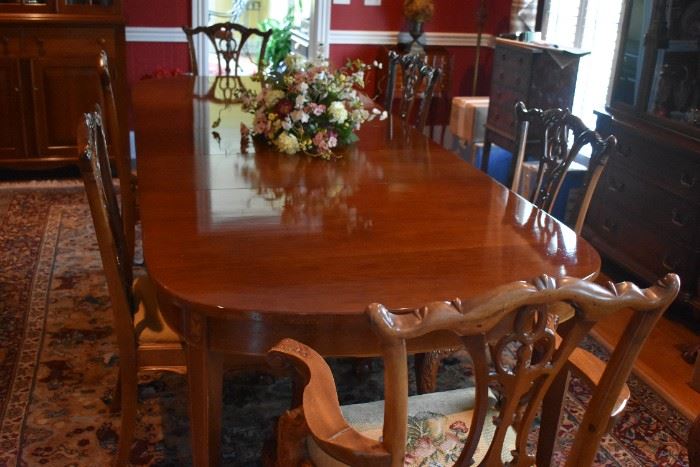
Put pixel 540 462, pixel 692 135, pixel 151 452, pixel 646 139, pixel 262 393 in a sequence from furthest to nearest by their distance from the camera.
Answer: pixel 646 139
pixel 692 135
pixel 262 393
pixel 151 452
pixel 540 462

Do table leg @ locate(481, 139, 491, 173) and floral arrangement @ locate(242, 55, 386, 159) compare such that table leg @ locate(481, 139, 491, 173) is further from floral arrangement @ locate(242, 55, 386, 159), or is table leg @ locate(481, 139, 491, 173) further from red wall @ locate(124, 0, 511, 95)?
floral arrangement @ locate(242, 55, 386, 159)

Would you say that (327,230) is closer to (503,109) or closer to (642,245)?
(642,245)

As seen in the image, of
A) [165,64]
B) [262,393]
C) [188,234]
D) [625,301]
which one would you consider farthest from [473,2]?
[625,301]

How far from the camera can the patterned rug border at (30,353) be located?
87.7 inches

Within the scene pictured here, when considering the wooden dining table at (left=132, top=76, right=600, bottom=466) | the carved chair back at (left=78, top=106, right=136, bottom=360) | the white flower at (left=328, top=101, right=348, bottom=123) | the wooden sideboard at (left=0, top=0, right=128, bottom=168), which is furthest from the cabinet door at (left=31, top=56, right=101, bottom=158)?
the carved chair back at (left=78, top=106, right=136, bottom=360)

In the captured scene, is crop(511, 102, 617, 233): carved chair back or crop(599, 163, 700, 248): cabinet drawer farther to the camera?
crop(599, 163, 700, 248): cabinet drawer

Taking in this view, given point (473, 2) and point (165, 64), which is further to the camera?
point (473, 2)

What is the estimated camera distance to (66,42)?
4363 millimetres

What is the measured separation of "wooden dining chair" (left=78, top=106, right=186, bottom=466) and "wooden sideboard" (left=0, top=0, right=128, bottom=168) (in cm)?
229

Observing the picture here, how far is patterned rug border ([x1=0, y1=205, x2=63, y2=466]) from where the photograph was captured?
223 centimetres

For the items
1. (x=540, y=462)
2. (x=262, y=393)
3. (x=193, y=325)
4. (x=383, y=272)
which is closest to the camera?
(x=193, y=325)

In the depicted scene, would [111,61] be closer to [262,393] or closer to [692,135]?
[262,393]

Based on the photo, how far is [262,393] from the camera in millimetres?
2518

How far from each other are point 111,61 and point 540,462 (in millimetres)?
3586
